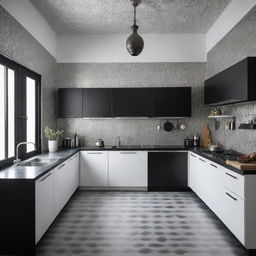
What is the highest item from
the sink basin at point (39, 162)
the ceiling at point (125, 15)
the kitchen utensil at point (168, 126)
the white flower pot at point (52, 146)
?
the ceiling at point (125, 15)

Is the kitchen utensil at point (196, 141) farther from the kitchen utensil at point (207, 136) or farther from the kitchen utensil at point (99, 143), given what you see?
the kitchen utensil at point (99, 143)

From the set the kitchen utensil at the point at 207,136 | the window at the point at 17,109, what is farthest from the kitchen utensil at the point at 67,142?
the kitchen utensil at the point at 207,136

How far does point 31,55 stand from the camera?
4.06 m

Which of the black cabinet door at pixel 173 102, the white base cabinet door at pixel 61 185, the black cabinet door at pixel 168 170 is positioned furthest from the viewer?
the black cabinet door at pixel 173 102

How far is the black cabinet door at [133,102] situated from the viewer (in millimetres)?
5297

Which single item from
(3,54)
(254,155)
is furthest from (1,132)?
(254,155)

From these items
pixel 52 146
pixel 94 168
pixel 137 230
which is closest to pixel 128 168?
pixel 94 168

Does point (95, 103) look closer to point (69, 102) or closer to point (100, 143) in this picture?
point (69, 102)

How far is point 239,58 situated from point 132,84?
2273mm

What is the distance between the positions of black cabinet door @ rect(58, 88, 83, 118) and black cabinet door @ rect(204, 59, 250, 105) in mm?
2459

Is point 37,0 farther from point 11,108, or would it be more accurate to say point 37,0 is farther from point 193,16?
point 193,16

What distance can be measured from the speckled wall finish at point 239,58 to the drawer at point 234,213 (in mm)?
859

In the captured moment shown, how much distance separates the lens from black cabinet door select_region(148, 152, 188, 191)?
509 cm

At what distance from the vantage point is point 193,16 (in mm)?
4605
